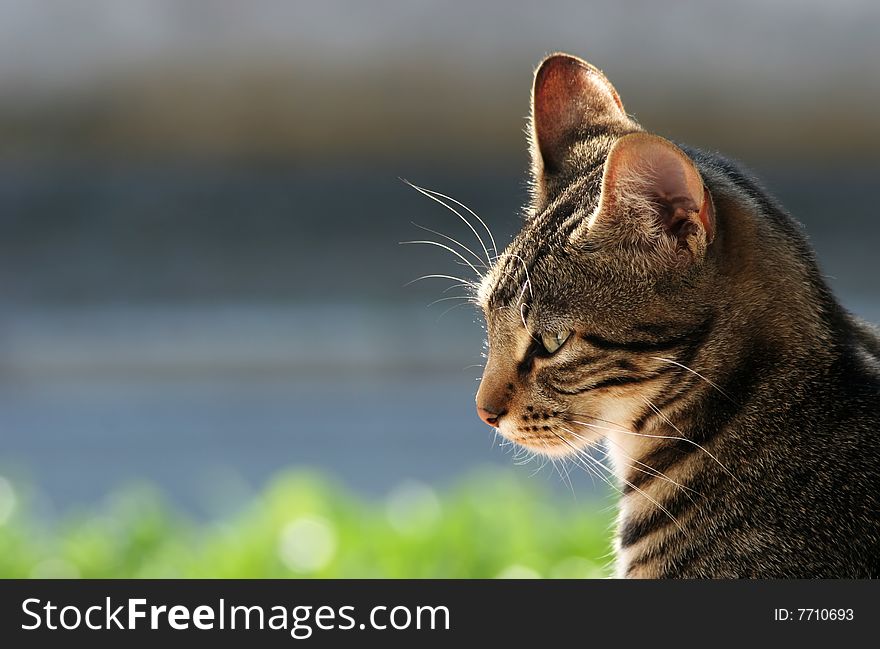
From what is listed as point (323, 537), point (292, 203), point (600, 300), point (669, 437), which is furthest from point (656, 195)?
point (292, 203)

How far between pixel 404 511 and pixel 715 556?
35.2 inches

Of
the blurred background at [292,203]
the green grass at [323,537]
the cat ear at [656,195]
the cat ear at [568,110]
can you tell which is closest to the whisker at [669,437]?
the cat ear at [656,195]

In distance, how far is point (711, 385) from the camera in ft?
3.08

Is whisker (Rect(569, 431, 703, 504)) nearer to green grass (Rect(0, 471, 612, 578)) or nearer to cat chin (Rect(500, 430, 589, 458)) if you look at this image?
cat chin (Rect(500, 430, 589, 458))

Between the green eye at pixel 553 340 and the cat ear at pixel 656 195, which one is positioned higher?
the cat ear at pixel 656 195

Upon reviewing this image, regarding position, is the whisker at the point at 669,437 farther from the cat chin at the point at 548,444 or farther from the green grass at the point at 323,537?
the green grass at the point at 323,537

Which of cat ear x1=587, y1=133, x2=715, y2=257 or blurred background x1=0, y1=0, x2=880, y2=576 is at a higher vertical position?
blurred background x1=0, y1=0, x2=880, y2=576

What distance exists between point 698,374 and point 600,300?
10 centimetres

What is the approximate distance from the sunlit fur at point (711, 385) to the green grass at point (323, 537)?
52cm

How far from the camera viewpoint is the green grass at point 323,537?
154 centimetres

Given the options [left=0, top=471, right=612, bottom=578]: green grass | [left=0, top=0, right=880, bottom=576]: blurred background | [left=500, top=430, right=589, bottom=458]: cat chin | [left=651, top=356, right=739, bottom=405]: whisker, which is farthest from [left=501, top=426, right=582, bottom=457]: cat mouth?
[left=0, top=0, right=880, bottom=576]: blurred background

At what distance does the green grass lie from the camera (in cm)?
154

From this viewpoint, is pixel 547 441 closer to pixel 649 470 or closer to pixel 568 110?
pixel 649 470

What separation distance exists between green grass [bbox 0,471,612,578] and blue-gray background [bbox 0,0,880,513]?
89cm
